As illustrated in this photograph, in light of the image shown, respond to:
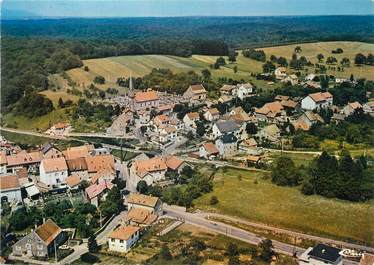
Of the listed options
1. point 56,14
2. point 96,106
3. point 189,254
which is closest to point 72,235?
point 189,254

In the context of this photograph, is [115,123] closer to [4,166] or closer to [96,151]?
[96,151]

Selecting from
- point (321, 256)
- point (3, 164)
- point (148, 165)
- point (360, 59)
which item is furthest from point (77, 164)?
point (360, 59)

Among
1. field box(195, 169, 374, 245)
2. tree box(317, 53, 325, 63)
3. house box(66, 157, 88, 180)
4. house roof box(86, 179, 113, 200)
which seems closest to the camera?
field box(195, 169, 374, 245)

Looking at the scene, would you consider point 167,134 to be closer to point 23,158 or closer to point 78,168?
point 78,168

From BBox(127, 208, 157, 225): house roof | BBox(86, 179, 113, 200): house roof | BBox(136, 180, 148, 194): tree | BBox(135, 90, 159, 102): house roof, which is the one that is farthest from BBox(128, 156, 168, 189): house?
BBox(135, 90, 159, 102): house roof

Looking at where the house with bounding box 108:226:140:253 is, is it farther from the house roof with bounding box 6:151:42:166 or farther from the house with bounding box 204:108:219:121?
the house with bounding box 204:108:219:121
